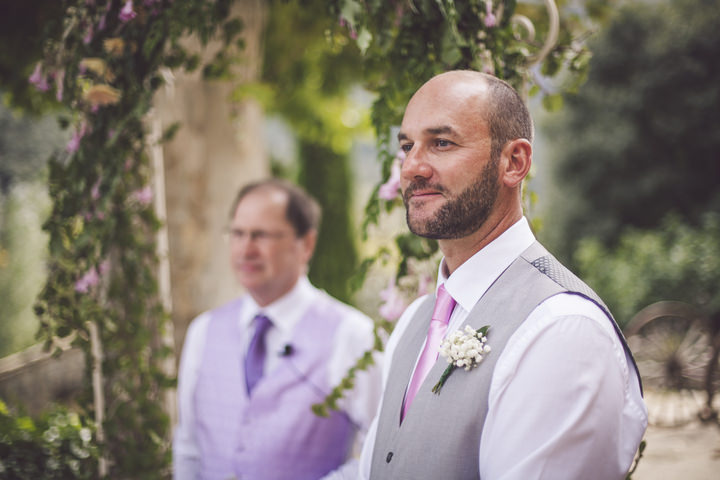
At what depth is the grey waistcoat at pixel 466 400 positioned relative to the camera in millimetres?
1195

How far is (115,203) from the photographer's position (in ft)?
8.33

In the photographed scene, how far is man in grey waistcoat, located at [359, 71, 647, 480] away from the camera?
1.09m

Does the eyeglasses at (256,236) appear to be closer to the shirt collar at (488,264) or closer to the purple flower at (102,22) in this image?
the purple flower at (102,22)

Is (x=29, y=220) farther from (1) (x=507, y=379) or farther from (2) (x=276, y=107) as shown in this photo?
(1) (x=507, y=379)

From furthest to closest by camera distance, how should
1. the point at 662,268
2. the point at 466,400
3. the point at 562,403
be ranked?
1. the point at 662,268
2. the point at 466,400
3. the point at 562,403

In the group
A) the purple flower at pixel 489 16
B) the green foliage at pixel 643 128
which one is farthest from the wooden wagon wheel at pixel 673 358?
the purple flower at pixel 489 16

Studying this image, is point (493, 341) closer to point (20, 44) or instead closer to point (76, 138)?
point (76, 138)

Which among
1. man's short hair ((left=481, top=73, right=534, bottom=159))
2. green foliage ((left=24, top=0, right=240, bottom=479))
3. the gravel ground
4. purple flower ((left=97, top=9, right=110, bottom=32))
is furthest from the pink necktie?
the gravel ground

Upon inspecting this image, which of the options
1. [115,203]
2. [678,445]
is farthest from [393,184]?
[678,445]

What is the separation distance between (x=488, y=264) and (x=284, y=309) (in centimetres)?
141

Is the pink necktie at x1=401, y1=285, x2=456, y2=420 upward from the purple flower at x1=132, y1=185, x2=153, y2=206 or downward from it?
downward

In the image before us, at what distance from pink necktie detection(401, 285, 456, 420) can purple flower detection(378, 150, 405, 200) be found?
0.44 m

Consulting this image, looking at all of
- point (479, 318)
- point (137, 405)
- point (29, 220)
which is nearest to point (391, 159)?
point (479, 318)

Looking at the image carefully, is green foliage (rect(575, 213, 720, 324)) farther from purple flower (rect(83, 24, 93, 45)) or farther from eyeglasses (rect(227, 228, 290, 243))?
purple flower (rect(83, 24, 93, 45))
